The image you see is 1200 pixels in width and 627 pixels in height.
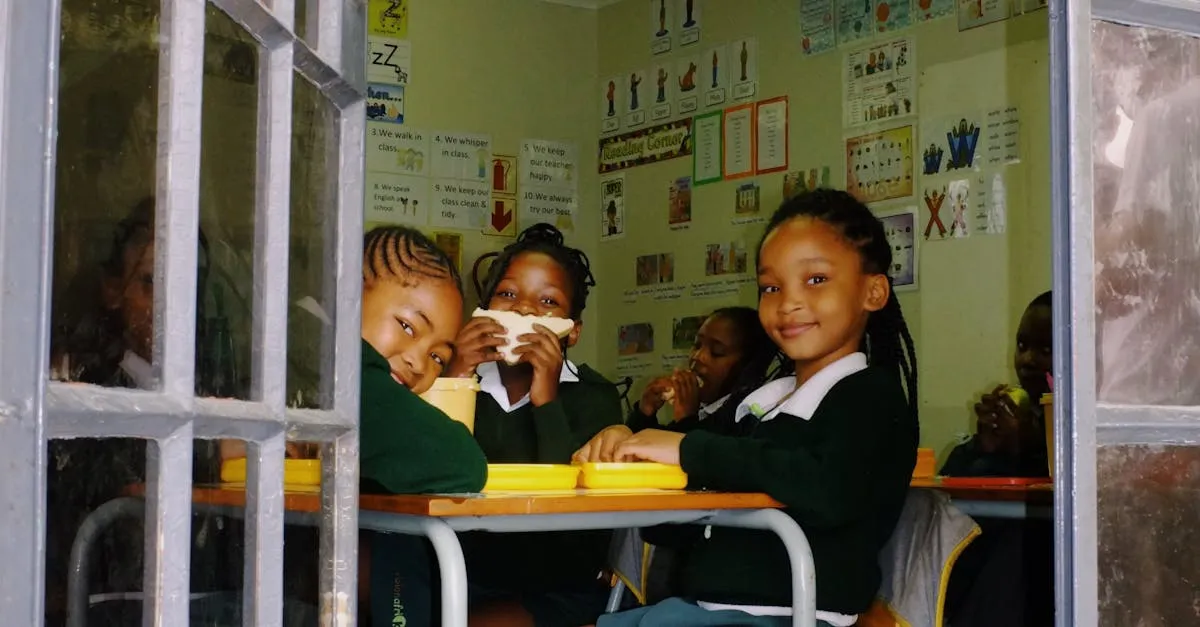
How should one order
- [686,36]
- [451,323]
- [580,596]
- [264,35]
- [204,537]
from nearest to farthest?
[204,537], [264,35], [580,596], [451,323], [686,36]

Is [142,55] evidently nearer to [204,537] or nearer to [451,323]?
[204,537]

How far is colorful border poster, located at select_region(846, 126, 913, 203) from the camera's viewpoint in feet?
10.4

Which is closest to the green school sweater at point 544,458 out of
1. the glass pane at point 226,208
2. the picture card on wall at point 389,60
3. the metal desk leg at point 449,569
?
the metal desk leg at point 449,569

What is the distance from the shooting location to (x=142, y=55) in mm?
917

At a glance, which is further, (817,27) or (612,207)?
(612,207)

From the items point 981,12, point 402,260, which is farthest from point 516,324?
point 981,12

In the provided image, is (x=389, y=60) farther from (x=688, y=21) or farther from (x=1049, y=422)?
(x=1049, y=422)

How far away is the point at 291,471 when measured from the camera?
3.93 ft

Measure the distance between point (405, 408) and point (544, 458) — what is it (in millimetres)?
1163

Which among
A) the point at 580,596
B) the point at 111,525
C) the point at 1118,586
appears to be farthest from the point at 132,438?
the point at 580,596

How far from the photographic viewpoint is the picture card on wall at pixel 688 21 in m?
3.85

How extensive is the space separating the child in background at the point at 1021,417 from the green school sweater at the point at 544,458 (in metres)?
0.78

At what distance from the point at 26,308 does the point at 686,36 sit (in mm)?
3259

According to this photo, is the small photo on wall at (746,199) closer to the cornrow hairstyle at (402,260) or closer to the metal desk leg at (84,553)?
the cornrow hairstyle at (402,260)
